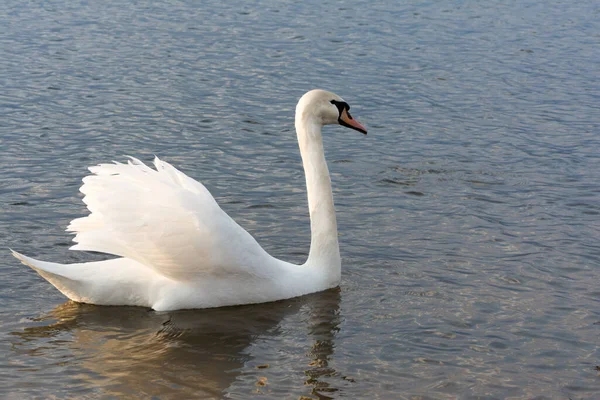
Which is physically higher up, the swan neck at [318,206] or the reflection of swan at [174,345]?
the swan neck at [318,206]

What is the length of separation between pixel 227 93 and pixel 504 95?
4.24 m

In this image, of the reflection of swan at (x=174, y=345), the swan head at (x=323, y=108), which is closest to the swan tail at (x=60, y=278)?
the reflection of swan at (x=174, y=345)

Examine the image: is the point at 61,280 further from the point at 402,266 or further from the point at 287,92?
the point at 287,92

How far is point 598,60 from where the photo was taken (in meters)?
17.7

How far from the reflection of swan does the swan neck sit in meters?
0.30

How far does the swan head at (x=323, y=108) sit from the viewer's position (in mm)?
8688

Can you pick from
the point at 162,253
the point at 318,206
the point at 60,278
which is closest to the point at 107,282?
the point at 60,278

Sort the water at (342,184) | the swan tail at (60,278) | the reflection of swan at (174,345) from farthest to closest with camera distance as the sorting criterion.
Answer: the swan tail at (60,278), the water at (342,184), the reflection of swan at (174,345)

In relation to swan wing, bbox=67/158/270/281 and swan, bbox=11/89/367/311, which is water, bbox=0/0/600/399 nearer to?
swan, bbox=11/89/367/311

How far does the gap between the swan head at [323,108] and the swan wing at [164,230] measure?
127 cm

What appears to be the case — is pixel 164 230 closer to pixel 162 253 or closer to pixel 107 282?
pixel 162 253

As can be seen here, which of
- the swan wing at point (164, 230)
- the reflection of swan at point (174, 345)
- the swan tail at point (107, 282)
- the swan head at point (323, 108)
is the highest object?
the swan head at point (323, 108)

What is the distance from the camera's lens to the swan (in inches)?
307

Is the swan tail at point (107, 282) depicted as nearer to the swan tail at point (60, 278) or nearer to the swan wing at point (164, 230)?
the swan tail at point (60, 278)
